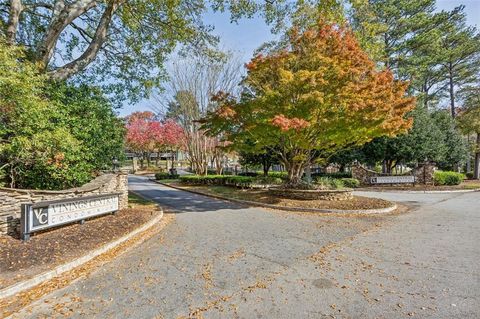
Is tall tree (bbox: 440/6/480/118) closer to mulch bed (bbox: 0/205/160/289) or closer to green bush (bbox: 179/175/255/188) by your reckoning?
green bush (bbox: 179/175/255/188)

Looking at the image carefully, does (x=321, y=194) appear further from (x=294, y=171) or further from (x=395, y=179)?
(x=395, y=179)

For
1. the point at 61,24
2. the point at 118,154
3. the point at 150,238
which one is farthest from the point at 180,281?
the point at 61,24

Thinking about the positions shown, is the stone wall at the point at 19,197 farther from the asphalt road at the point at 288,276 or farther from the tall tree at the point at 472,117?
the tall tree at the point at 472,117

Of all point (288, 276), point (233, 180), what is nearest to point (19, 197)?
point (288, 276)

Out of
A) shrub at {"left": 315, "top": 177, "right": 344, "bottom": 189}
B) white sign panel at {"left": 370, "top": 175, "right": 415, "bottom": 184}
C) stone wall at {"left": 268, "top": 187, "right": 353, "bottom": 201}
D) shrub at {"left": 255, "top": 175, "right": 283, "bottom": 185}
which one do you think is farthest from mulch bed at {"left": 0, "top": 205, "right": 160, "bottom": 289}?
white sign panel at {"left": 370, "top": 175, "right": 415, "bottom": 184}

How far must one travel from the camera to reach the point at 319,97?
345 inches

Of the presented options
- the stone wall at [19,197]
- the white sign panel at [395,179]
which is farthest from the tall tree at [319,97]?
the white sign panel at [395,179]

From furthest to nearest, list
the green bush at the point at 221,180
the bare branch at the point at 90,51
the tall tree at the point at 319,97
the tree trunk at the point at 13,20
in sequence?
the green bush at the point at 221,180, the bare branch at the point at 90,51, the tall tree at the point at 319,97, the tree trunk at the point at 13,20

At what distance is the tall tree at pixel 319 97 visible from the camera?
907 centimetres

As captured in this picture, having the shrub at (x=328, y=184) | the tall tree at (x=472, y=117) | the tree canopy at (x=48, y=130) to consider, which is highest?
the tall tree at (x=472, y=117)

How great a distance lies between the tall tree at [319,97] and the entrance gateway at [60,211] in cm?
567

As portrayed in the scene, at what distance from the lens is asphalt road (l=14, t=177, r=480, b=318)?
10.3ft

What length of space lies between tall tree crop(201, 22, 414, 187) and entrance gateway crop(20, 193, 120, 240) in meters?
5.67

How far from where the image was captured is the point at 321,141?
423 inches
